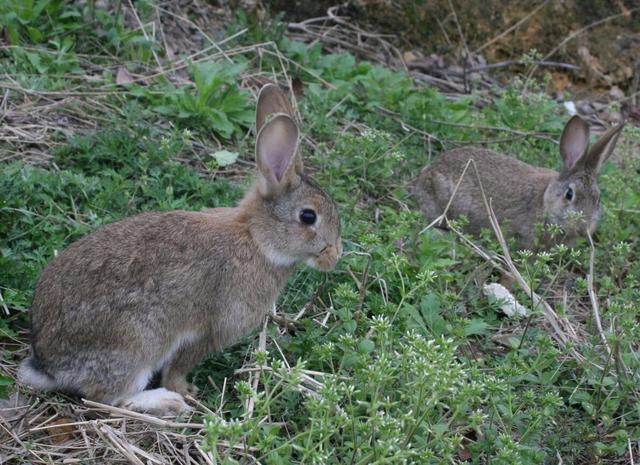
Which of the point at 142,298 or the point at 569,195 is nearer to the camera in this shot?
the point at 142,298

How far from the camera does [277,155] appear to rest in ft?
14.6

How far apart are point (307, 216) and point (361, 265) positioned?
2.27 ft

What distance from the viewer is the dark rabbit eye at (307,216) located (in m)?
4.50

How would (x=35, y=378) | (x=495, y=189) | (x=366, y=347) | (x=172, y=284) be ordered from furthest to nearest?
(x=495, y=189), (x=172, y=284), (x=35, y=378), (x=366, y=347)

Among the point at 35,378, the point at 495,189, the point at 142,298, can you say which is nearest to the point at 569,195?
the point at 495,189

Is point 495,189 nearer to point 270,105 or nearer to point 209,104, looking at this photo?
point 209,104

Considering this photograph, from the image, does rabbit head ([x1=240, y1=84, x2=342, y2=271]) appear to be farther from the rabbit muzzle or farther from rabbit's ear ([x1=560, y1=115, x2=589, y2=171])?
rabbit's ear ([x1=560, y1=115, x2=589, y2=171])

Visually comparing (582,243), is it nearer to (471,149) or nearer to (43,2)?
(471,149)

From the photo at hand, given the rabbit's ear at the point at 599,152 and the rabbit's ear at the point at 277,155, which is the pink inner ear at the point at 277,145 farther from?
the rabbit's ear at the point at 599,152

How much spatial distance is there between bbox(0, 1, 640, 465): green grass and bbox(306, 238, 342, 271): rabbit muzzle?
14cm

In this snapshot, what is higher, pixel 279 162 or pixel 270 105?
pixel 270 105

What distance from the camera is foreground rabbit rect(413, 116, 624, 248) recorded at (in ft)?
21.1

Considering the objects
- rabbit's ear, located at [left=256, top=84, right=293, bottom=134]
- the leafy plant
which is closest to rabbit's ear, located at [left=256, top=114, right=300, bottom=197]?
rabbit's ear, located at [left=256, top=84, right=293, bottom=134]

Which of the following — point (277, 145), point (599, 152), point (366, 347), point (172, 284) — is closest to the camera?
point (366, 347)
